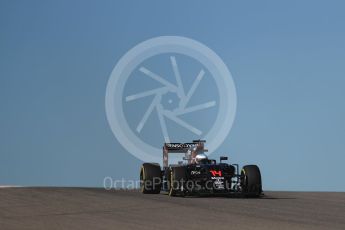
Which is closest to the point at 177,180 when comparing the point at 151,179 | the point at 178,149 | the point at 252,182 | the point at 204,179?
the point at 204,179

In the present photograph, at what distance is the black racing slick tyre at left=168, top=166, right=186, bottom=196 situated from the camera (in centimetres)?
2622

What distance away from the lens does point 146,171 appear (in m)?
29.5

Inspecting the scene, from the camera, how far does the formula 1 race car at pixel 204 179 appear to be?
26.5 m

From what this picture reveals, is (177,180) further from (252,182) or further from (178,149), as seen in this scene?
(178,149)

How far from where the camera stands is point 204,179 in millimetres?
27250

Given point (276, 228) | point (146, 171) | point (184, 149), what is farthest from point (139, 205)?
point (184, 149)

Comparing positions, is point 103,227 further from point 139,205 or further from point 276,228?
point 139,205

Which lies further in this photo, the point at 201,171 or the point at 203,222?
the point at 201,171

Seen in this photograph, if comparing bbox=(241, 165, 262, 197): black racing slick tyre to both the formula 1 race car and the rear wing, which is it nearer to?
the formula 1 race car

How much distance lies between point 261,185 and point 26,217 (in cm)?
1316

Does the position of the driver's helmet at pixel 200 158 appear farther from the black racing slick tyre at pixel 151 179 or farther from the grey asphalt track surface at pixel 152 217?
the grey asphalt track surface at pixel 152 217

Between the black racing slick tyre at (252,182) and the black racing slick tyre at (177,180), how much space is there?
246 centimetres

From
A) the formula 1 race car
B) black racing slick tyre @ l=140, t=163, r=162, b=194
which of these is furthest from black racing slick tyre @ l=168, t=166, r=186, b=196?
black racing slick tyre @ l=140, t=163, r=162, b=194

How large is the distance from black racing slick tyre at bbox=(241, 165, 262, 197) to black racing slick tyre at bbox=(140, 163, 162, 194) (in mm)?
4164
